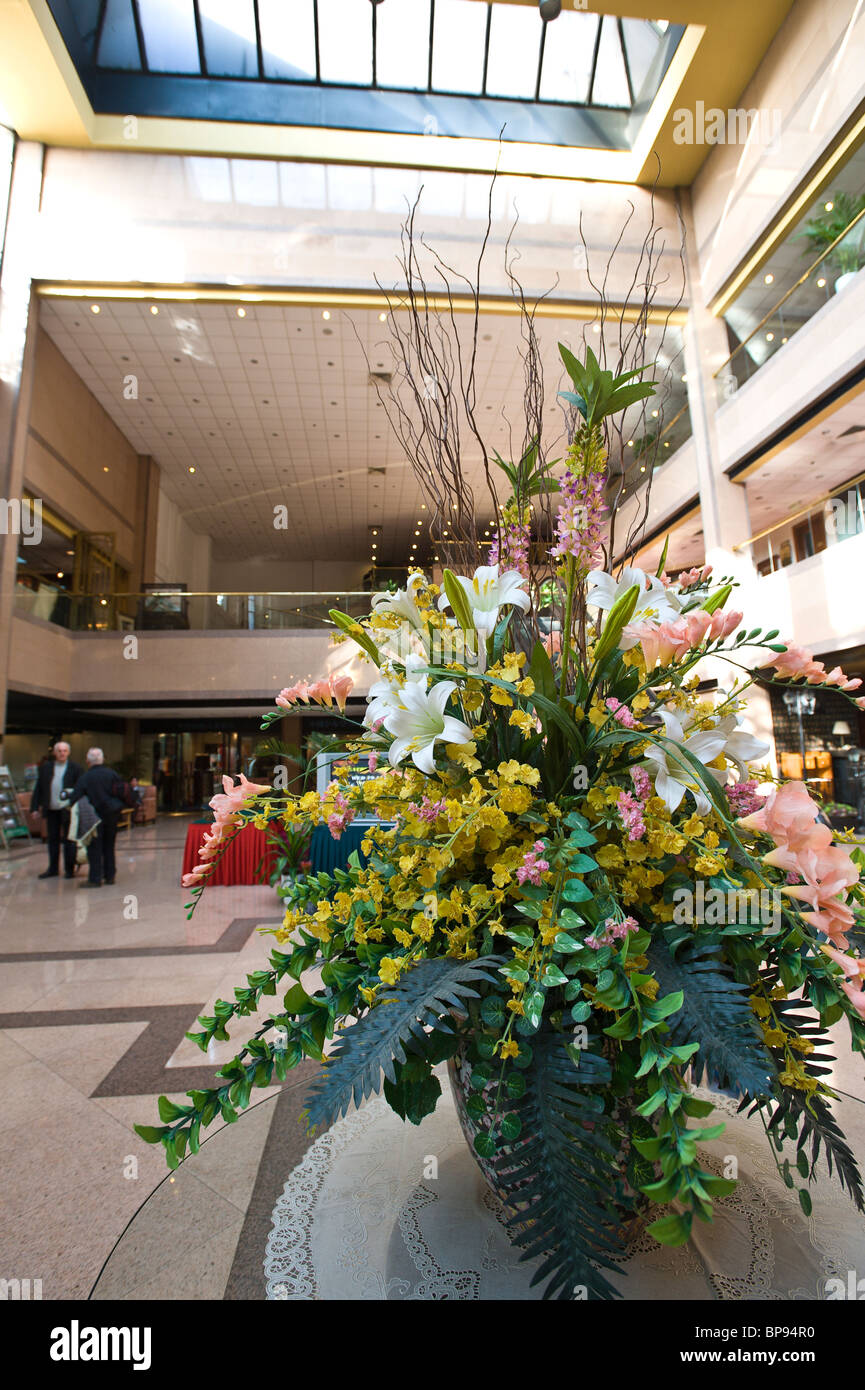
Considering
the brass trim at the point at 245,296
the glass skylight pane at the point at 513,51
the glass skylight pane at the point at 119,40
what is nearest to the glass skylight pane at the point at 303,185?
the brass trim at the point at 245,296

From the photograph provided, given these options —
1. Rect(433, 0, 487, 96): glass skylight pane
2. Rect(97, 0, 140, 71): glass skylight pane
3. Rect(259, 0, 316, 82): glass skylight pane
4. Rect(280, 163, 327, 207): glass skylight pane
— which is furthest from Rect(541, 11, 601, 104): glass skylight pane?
Rect(97, 0, 140, 71): glass skylight pane

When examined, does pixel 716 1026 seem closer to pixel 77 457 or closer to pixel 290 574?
pixel 77 457

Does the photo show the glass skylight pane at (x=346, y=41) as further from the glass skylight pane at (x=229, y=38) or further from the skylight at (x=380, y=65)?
the glass skylight pane at (x=229, y=38)

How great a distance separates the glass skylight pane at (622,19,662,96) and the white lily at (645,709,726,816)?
536 inches

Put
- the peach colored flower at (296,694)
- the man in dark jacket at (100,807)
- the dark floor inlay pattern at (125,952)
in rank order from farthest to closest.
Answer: the man in dark jacket at (100,807), the dark floor inlay pattern at (125,952), the peach colored flower at (296,694)

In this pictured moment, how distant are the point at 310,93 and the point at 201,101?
1.66 metres

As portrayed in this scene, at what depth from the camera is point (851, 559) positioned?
771 centimetres

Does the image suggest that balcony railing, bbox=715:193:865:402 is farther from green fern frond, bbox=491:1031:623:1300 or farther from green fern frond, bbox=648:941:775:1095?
green fern frond, bbox=491:1031:623:1300

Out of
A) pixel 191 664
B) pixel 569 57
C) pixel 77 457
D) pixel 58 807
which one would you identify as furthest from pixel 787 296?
pixel 77 457

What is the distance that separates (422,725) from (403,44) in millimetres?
13736

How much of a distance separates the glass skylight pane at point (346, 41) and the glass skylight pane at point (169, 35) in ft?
6.29

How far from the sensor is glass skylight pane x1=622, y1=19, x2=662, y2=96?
9.88m

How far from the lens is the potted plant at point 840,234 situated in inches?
291

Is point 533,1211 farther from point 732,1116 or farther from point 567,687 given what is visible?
point 732,1116
